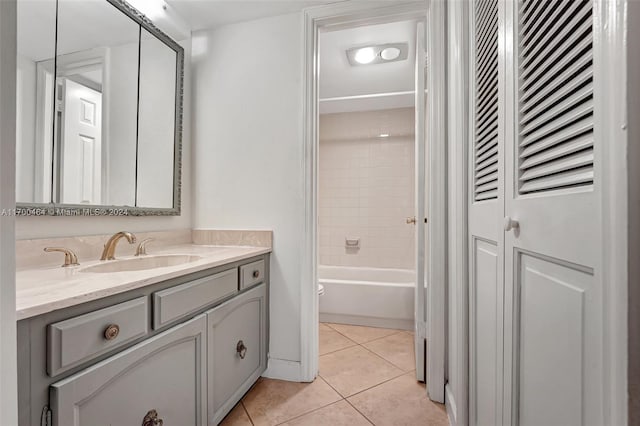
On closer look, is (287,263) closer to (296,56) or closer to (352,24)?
(296,56)

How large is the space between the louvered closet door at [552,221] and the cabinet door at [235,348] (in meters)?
1.08

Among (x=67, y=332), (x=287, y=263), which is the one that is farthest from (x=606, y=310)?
(x=287, y=263)

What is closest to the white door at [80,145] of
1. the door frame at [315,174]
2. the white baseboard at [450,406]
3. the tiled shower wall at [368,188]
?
the door frame at [315,174]

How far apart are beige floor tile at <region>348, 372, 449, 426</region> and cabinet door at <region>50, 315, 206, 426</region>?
2.64 feet

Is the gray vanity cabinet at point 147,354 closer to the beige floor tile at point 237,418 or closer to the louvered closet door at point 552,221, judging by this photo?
the beige floor tile at point 237,418

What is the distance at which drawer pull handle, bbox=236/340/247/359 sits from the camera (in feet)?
4.83

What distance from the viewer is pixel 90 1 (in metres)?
1.37

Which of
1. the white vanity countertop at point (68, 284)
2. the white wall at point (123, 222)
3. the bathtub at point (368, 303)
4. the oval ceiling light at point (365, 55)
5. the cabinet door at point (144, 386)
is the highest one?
the oval ceiling light at point (365, 55)

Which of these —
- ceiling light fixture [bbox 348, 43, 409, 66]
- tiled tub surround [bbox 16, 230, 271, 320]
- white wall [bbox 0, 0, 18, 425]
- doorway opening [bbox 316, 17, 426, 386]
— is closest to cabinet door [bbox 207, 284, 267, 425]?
tiled tub surround [bbox 16, 230, 271, 320]

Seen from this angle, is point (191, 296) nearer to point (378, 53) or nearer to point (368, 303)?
point (368, 303)

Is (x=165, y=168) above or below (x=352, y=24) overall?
below

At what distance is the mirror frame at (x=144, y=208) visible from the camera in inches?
45.6

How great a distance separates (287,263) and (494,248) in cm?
117

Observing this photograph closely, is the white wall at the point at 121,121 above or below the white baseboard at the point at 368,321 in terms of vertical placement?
above
